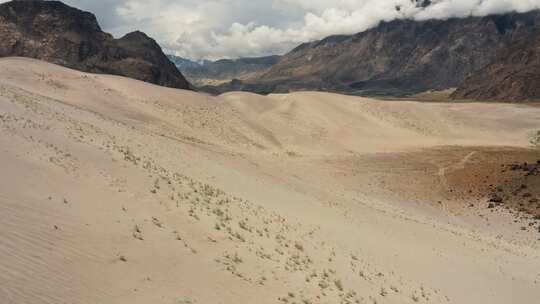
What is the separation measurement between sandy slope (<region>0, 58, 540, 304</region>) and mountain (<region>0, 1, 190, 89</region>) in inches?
4096

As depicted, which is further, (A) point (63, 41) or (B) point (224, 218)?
(A) point (63, 41)

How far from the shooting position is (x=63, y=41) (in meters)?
152

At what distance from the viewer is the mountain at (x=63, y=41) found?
461 ft

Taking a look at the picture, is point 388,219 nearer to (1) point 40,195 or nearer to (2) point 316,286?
(2) point 316,286

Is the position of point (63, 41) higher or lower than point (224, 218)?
higher

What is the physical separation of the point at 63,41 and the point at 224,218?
498ft

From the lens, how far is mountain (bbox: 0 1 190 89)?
14050 centimetres

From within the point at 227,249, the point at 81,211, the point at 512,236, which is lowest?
the point at 512,236

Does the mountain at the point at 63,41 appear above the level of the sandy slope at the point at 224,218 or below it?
above

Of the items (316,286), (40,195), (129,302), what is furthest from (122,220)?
(316,286)

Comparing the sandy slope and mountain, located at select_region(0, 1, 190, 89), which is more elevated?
mountain, located at select_region(0, 1, 190, 89)

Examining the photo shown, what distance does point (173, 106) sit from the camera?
163ft

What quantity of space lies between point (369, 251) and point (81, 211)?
10013 millimetres

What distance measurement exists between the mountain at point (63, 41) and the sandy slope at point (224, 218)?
104 metres
